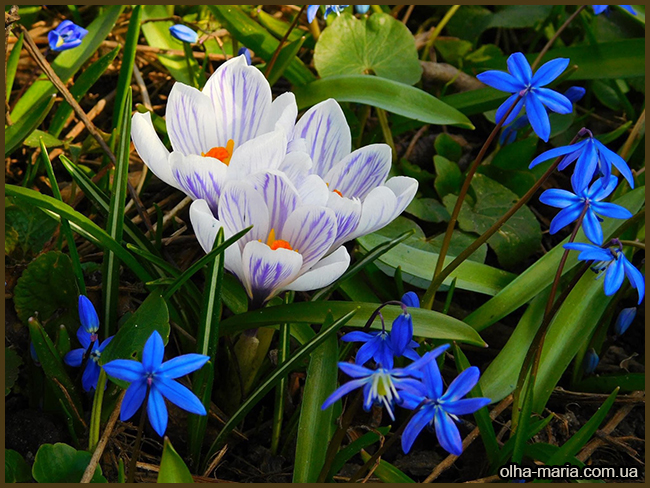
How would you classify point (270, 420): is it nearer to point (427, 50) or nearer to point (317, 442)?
point (317, 442)

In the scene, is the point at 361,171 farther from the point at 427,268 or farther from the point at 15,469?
the point at 15,469

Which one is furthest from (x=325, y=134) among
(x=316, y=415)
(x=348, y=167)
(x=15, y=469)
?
(x=15, y=469)

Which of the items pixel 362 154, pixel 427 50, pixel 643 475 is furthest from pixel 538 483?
pixel 427 50

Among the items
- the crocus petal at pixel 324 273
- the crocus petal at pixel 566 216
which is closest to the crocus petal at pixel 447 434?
the crocus petal at pixel 324 273

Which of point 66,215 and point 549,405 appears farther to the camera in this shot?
point 549,405

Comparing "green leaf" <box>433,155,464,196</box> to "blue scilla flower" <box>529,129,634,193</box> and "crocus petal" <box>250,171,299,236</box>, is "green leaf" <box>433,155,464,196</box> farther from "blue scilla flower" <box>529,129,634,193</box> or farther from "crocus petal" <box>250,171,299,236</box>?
"crocus petal" <box>250,171,299,236</box>

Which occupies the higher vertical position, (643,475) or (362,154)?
(362,154)

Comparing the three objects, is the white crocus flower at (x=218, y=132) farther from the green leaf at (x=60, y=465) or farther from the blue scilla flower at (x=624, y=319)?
the blue scilla flower at (x=624, y=319)

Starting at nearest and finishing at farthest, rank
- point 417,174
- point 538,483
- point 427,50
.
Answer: point 538,483
point 417,174
point 427,50
